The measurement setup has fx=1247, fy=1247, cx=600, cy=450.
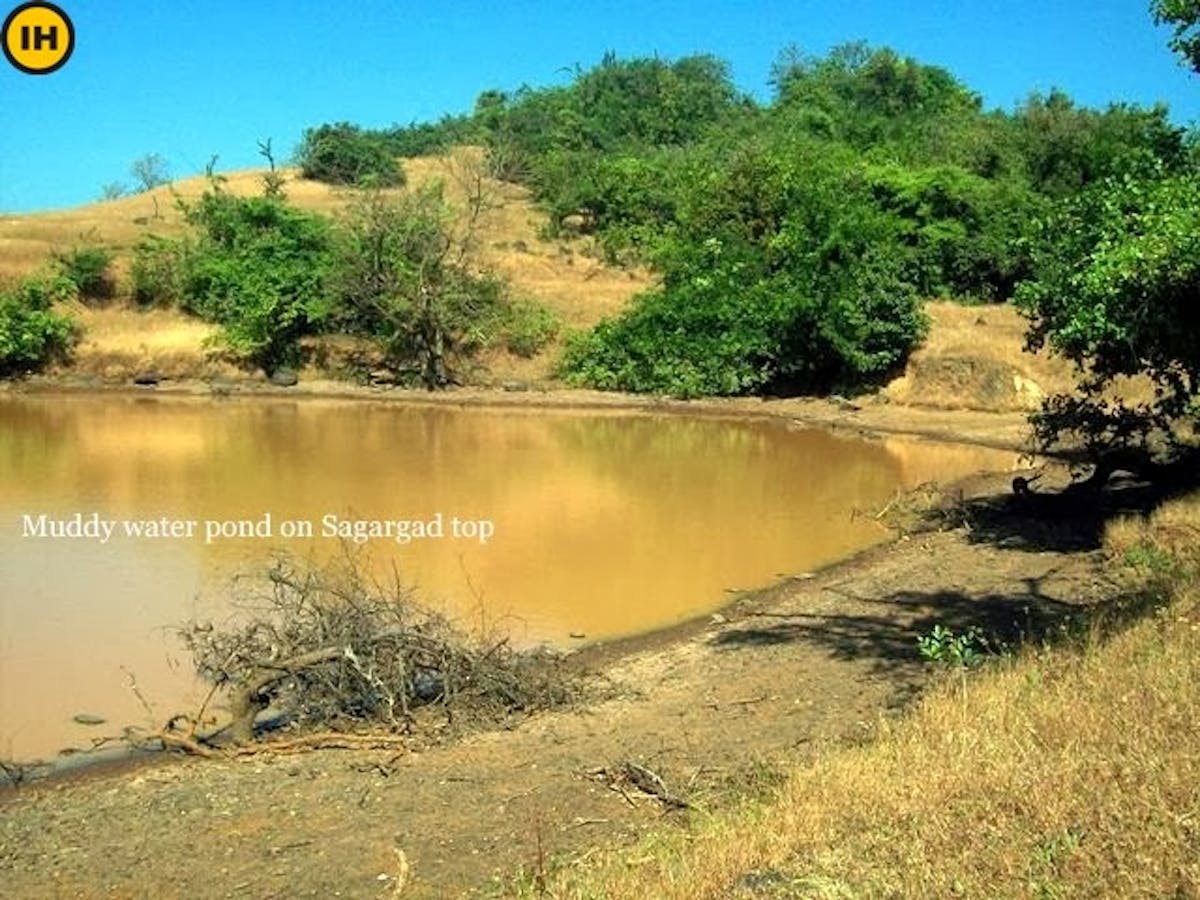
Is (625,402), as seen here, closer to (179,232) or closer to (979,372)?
(979,372)

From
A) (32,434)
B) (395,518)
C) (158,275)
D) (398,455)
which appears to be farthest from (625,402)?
(395,518)

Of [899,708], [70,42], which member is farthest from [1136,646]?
[70,42]

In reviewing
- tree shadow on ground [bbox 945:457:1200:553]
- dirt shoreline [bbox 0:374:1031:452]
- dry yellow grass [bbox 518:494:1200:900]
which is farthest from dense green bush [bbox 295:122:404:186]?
dry yellow grass [bbox 518:494:1200:900]

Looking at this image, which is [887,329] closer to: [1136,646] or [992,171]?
[992,171]

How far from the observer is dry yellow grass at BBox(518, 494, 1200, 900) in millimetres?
4020

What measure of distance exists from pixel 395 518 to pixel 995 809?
46.0 ft

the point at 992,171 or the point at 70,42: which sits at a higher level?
the point at 992,171

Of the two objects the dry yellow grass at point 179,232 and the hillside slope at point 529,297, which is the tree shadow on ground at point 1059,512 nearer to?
the hillside slope at point 529,297

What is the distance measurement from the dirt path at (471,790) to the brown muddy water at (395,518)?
1745 millimetres

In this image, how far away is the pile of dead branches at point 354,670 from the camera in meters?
8.82

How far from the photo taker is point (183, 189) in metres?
61.7

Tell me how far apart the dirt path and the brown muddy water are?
1.75 meters

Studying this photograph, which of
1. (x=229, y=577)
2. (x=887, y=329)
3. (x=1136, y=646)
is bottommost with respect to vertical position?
(x=229, y=577)

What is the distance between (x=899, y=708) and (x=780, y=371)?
2621 cm
